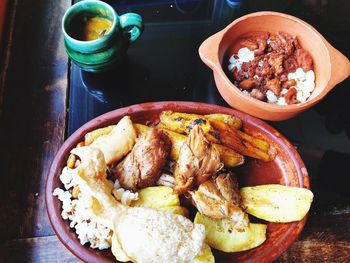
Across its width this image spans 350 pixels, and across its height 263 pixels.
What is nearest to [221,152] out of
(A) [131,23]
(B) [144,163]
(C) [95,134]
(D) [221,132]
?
(D) [221,132]

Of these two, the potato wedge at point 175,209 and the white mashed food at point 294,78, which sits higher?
the white mashed food at point 294,78

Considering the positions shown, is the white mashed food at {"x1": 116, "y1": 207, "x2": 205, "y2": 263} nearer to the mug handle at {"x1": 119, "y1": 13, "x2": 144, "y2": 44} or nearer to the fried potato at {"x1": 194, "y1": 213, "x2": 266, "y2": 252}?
the fried potato at {"x1": 194, "y1": 213, "x2": 266, "y2": 252}

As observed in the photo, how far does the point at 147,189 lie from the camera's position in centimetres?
78

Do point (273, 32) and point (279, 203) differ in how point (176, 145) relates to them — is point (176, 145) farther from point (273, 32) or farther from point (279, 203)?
point (273, 32)

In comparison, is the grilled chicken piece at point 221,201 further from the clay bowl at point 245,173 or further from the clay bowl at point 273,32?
the clay bowl at point 273,32

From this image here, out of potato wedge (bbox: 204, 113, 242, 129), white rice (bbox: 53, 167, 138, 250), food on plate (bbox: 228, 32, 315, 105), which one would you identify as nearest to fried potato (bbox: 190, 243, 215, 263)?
white rice (bbox: 53, 167, 138, 250)

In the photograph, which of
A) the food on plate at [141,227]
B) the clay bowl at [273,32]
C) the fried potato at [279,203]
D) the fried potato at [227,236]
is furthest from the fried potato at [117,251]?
the clay bowl at [273,32]

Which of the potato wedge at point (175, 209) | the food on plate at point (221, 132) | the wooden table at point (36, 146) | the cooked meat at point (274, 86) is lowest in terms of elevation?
the wooden table at point (36, 146)

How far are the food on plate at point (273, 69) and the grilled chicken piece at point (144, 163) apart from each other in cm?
28

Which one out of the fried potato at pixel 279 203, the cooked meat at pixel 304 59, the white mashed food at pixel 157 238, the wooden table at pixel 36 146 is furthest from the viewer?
the cooked meat at pixel 304 59

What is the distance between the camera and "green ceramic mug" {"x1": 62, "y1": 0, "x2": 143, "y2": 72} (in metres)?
0.90

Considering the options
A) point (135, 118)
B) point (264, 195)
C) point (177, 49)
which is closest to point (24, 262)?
point (135, 118)

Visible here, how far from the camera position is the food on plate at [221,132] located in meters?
0.82

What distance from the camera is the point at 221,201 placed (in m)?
0.74
